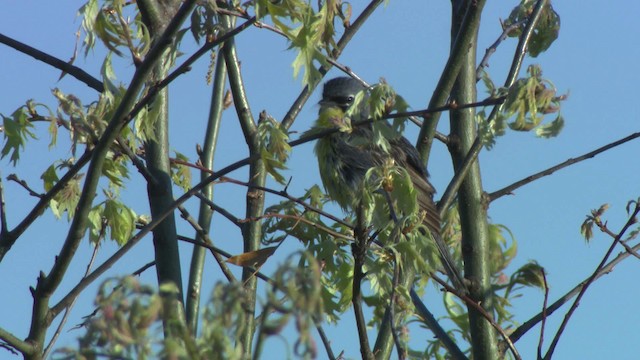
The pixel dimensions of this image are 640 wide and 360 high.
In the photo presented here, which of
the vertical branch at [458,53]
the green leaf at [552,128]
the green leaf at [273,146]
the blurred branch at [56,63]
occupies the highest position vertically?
the vertical branch at [458,53]

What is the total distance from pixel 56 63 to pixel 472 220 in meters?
2.42

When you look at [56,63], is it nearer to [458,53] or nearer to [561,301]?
[458,53]

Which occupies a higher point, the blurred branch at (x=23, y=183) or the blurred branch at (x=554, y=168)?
the blurred branch at (x=554, y=168)

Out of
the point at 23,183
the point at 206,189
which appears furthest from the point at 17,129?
the point at 206,189

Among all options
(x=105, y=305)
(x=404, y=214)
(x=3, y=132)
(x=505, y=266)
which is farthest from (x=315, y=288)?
(x=505, y=266)

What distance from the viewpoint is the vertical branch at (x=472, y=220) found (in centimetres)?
495

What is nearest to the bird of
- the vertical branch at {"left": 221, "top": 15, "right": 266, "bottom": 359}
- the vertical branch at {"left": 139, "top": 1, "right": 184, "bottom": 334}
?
the vertical branch at {"left": 221, "top": 15, "right": 266, "bottom": 359}

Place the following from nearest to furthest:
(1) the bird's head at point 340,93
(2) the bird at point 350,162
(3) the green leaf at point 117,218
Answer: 1. (3) the green leaf at point 117,218
2. (2) the bird at point 350,162
3. (1) the bird's head at point 340,93

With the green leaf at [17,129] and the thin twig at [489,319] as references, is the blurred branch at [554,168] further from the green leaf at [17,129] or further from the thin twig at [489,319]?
the green leaf at [17,129]

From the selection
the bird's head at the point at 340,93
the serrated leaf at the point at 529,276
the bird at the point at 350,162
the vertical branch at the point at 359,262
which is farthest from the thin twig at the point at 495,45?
the vertical branch at the point at 359,262

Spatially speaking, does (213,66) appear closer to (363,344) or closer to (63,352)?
(363,344)

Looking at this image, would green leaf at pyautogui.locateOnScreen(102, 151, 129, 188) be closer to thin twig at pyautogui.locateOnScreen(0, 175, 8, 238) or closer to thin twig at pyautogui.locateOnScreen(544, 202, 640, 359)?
thin twig at pyautogui.locateOnScreen(0, 175, 8, 238)

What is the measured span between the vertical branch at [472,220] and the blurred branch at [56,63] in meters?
1.89

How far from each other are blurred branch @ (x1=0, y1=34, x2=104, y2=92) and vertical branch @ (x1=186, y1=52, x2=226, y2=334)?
4.03ft
